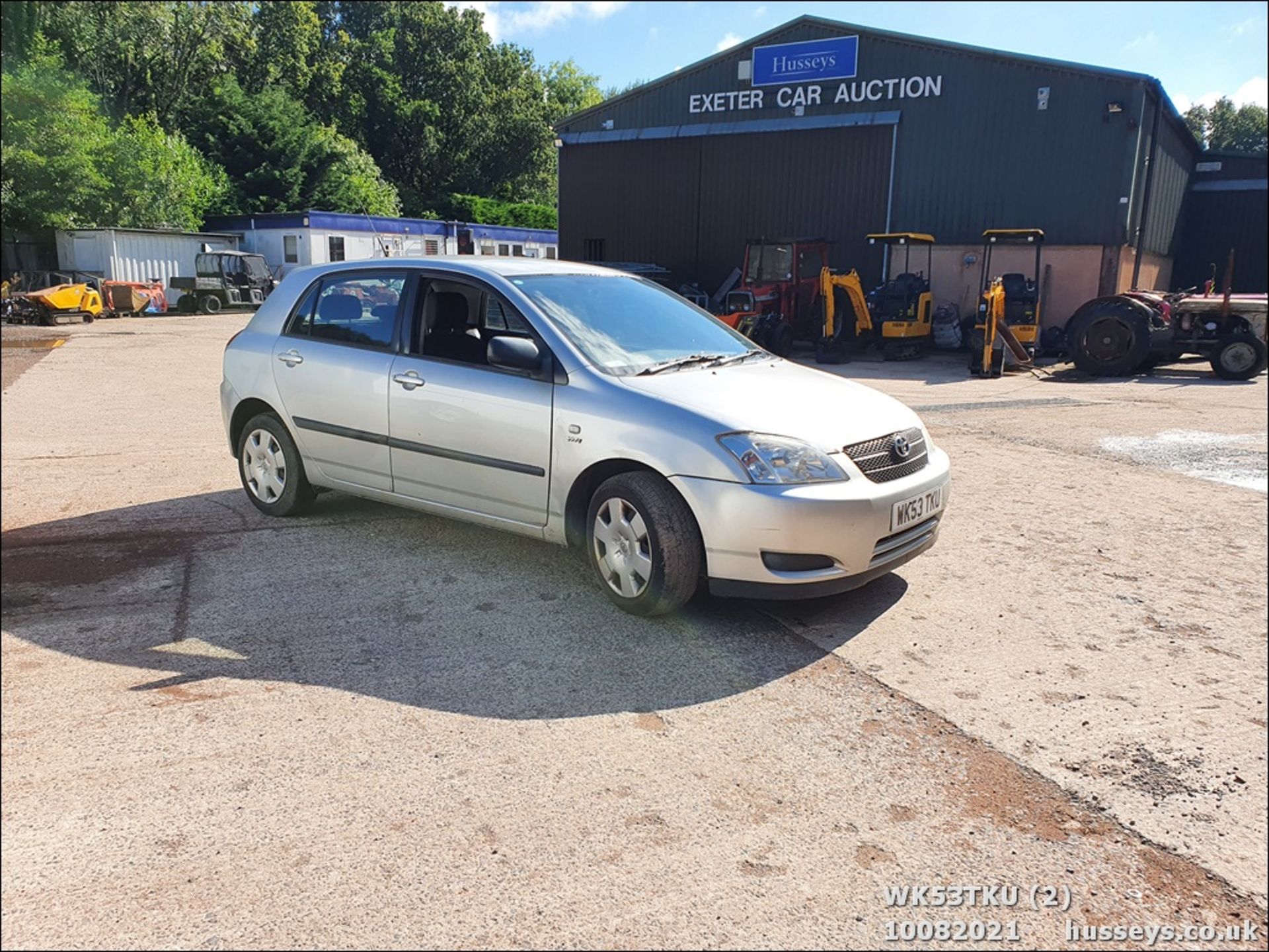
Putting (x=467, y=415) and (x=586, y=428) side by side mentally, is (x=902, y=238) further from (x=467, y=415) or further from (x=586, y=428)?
(x=586, y=428)

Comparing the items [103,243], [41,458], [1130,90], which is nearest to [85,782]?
[41,458]

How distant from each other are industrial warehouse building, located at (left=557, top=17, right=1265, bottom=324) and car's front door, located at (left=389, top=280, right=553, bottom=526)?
59.5ft

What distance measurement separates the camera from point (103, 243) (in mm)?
29531

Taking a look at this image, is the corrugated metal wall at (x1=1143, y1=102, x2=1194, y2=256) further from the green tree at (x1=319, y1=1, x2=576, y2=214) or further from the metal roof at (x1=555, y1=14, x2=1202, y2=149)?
the green tree at (x1=319, y1=1, x2=576, y2=214)

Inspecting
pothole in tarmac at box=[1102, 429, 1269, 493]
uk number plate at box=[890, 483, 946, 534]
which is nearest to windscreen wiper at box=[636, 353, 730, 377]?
uk number plate at box=[890, 483, 946, 534]

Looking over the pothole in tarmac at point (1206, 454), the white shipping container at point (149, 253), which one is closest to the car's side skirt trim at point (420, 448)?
the pothole in tarmac at point (1206, 454)

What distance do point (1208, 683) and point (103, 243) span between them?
33.0 meters

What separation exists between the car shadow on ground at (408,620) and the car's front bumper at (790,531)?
28 cm

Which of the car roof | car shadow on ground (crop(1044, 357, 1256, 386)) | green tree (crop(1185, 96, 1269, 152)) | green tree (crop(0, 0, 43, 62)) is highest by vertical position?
green tree (crop(1185, 96, 1269, 152))

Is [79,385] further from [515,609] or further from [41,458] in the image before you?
[41,458]

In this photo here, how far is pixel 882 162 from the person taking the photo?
71.8ft

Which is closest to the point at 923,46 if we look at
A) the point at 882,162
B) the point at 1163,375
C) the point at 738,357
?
the point at 882,162

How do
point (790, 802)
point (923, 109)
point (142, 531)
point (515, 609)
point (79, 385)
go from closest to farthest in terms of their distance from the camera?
point (790, 802)
point (515, 609)
point (142, 531)
point (79, 385)
point (923, 109)

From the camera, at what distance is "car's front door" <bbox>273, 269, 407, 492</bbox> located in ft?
16.9
